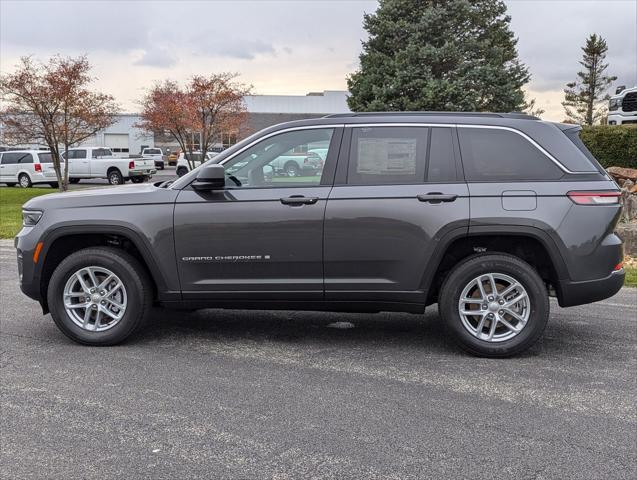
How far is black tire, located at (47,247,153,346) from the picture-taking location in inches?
199

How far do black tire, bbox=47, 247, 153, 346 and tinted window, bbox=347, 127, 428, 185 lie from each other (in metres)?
1.86

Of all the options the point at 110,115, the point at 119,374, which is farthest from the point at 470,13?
the point at 119,374

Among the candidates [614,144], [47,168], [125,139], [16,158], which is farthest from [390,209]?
[125,139]

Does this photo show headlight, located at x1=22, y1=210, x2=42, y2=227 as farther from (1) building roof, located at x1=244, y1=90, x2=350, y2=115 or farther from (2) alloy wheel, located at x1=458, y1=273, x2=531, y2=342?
(1) building roof, located at x1=244, y1=90, x2=350, y2=115

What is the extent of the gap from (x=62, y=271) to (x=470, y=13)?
77.2 feet

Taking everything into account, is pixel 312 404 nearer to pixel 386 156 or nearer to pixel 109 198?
pixel 386 156

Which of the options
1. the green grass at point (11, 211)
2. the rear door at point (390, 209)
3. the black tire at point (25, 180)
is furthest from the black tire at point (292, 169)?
the black tire at point (25, 180)

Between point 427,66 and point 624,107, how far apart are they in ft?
27.9

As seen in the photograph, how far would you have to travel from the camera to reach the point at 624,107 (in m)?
16.5

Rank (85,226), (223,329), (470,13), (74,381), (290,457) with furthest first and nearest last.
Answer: (470,13)
(223,329)
(85,226)
(74,381)
(290,457)

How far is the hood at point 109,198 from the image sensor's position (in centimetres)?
505

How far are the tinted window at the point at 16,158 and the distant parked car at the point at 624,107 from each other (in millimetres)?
23407

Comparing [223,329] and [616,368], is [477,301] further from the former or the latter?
[223,329]

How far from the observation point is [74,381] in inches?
172
